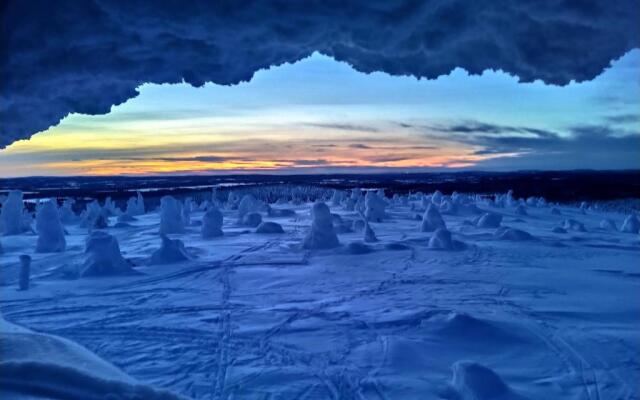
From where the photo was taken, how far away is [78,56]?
7.15 m

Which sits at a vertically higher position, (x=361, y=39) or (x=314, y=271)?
(x=361, y=39)

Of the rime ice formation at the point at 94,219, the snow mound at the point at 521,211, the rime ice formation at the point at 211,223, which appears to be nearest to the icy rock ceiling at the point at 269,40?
the rime ice formation at the point at 211,223

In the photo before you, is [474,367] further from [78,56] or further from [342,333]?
[78,56]

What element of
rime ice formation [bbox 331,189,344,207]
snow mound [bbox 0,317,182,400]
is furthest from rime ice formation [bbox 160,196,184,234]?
rime ice formation [bbox 331,189,344,207]

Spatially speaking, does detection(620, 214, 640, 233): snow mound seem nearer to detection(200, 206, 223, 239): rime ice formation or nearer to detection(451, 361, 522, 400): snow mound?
detection(200, 206, 223, 239): rime ice formation

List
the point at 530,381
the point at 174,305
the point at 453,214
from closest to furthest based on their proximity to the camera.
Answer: the point at 530,381 < the point at 174,305 < the point at 453,214

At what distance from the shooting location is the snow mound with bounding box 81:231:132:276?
11320 mm

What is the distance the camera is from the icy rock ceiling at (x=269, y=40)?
6.21 meters

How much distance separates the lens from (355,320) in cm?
745

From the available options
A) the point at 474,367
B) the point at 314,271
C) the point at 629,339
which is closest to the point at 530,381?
the point at 474,367

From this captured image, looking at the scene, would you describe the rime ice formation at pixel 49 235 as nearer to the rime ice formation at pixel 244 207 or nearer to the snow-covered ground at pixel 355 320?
the snow-covered ground at pixel 355 320

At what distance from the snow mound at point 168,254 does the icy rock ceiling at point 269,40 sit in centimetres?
489

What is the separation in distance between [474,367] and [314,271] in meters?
6.77

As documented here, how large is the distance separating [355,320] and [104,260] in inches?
263
